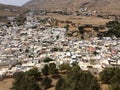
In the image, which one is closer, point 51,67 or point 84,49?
point 51,67

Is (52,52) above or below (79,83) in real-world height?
below

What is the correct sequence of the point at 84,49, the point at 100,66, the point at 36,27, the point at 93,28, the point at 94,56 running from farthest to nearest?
the point at 36,27 → the point at 93,28 → the point at 84,49 → the point at 94,56 → the point at 100,66

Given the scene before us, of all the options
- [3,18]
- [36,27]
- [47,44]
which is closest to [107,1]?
[3,18]

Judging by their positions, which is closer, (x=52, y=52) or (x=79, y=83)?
(x=79, y=83)

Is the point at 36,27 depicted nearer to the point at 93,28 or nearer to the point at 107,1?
the point at 93,28

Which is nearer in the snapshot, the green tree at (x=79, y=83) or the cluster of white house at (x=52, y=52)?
the green tree at (x=79, y=83)

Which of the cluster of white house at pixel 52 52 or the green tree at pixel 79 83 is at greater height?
the green tree at pixel 79 83

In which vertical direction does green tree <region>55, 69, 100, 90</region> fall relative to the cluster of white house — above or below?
above

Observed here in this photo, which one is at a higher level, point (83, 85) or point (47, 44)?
point (83, 85)
